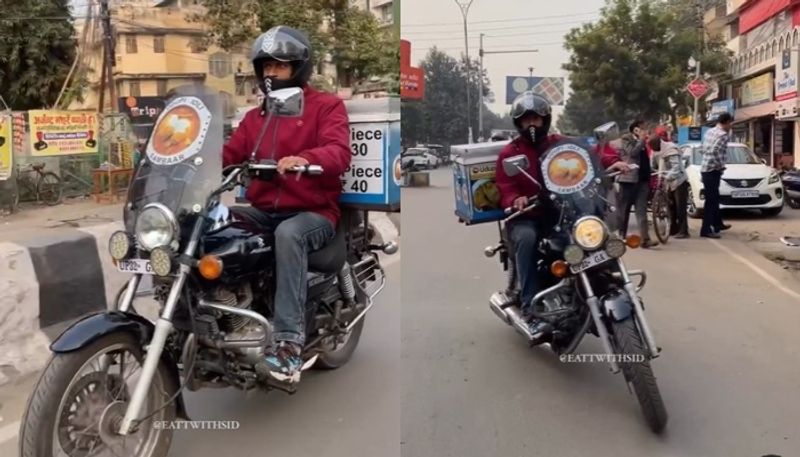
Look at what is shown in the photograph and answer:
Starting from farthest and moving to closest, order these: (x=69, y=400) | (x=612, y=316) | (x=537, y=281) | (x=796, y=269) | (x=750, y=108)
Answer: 1. (x=750, y=108)
2. (x=796, y=269)
3. (x=537, y=281)
4. (x=612, y=316)
5. (x=69, y=400)

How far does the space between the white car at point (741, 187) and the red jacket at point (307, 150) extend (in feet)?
26.1

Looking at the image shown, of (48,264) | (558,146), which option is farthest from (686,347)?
(48,264)

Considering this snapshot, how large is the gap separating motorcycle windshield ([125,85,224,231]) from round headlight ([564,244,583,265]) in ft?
4.92

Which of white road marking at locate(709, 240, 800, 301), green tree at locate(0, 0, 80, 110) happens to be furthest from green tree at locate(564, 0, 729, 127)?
green tree at locate(0, 0, 80, 110)

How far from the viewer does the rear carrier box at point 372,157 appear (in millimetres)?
3381

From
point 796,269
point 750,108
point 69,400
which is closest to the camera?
point 69,400

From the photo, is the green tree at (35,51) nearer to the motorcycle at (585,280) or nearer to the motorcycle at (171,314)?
the motorcycle at (171,314)

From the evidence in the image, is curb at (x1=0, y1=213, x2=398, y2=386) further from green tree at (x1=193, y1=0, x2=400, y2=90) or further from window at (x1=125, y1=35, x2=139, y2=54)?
window at (x1=125, y1=35, x2=139, y2=54)

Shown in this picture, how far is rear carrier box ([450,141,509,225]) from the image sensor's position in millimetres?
3689

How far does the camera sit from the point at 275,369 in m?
2.89

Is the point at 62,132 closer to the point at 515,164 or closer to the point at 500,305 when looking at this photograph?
the point at 500,305

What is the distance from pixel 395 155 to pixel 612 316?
1155 mm

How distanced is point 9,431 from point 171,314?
119 cm

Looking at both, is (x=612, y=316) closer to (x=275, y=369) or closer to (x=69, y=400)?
(x=275, y=369)
